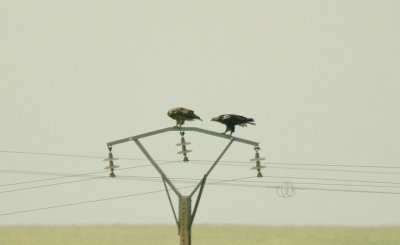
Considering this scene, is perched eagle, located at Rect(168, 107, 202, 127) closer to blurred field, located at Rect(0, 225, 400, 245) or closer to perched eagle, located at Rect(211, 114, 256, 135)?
perched eagle, located at Rect(211, 114, 256, 135)

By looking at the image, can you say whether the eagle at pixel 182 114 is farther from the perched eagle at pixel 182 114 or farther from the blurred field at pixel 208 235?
the blurred field at pixel 208 235

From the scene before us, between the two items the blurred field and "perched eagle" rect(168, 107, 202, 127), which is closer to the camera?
"perched eagle" rect(168, 107, 202, 127)

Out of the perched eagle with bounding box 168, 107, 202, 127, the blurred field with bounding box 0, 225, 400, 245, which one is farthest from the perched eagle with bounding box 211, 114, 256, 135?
the blurred field with bounding box 0, 225, 400, 245

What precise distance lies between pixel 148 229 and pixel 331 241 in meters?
27.9

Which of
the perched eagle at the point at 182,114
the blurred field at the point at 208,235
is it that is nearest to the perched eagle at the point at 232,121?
the perched eagle at the point at 182,114

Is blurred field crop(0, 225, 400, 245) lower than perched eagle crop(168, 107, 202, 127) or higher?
lower

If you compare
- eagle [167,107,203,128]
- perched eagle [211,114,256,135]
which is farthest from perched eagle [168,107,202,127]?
perched eagle [211,114,256,135]

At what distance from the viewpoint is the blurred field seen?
94188 millimetres

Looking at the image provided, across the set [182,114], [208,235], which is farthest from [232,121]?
[208,235]

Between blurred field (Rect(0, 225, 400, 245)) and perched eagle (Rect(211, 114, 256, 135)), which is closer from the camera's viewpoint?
perched eagle (Rect(211, 114, 256, 135))

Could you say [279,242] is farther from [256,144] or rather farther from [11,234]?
[256,144]

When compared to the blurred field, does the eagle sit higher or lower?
higher

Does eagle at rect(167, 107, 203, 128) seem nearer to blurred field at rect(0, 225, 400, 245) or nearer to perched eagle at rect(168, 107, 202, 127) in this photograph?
perched eagle at rect(168, 107, 202, 127)

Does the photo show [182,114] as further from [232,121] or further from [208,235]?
[208,235]
